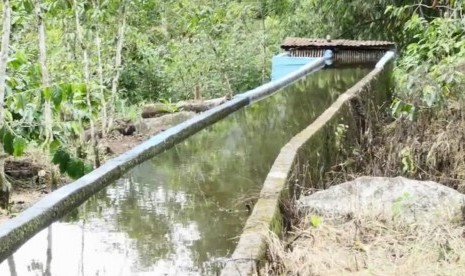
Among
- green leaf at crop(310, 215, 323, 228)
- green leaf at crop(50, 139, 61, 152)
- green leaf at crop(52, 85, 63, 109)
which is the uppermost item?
green leaf at crop(52, 85, 63, 109)

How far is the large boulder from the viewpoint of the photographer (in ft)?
14.6

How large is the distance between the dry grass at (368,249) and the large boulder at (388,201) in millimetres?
94

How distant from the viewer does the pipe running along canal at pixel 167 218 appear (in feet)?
11.6

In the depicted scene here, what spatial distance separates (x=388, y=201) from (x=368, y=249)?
0.79 meters

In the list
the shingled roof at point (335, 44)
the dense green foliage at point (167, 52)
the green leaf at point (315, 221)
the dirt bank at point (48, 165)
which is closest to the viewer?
the green leaf at point (315, 221)

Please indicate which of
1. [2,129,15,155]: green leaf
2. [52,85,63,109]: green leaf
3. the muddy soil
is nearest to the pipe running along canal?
[52,85,63,109]: green leaf

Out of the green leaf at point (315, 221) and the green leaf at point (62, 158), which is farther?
the green leaf at point (62, 158)

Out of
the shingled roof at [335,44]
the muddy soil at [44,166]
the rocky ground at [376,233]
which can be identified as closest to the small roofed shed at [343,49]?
the shingled roof at [335,44]

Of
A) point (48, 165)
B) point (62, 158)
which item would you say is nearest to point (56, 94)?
point (62, 158)

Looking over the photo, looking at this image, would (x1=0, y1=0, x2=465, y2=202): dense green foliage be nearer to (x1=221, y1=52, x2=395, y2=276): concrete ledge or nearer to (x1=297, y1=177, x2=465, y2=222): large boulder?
(x1=221, y1=52, x2=395, y2=276): concrete ledge

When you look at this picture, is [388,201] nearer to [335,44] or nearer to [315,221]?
[315,221]

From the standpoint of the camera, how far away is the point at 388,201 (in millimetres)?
4672

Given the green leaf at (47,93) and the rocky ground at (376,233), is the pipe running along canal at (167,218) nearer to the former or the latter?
the rocky ground at (376,233)

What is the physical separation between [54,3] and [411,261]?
6.08 meters
